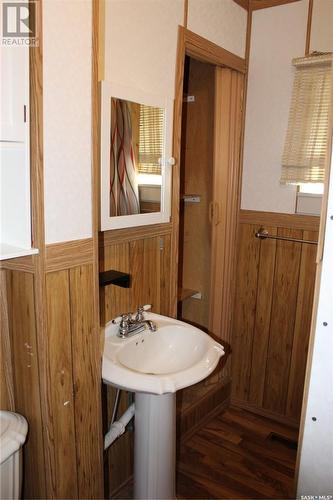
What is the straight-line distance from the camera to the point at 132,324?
170 centimetres

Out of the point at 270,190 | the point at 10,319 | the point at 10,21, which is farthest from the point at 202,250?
the point at 10,21

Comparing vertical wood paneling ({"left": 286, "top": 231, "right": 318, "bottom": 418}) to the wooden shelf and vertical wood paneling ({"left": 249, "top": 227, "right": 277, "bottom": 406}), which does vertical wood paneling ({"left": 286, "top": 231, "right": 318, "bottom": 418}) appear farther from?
the wooden shelf

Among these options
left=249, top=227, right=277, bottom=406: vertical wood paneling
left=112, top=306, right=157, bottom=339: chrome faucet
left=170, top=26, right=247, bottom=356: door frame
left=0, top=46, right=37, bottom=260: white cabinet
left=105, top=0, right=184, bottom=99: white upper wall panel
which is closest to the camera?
left=0, top=46, right=37, bottom=260: white cabinet

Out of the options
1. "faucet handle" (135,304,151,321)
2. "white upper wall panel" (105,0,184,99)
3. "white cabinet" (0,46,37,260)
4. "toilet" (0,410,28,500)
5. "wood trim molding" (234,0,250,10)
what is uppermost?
"wood trim molding" (234,0,250,10)

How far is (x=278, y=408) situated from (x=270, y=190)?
140cm

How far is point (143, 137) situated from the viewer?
1756 millimetres

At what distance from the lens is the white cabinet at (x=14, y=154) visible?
108cm

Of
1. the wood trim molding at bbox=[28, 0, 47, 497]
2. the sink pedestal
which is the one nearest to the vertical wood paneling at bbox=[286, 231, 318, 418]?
the sink pedestal

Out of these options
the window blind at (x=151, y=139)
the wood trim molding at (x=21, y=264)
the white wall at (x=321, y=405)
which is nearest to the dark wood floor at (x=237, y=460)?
the white wall at (x=321, y=405)

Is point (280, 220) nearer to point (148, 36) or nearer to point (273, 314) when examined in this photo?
point (273, 314)

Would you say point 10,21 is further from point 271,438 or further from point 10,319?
point 271,438

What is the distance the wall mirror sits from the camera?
157cm

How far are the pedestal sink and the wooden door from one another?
2.81 feet

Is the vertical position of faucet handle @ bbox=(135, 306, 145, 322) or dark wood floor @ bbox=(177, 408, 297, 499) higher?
faucet handle @ bbox=(135, 306, 145, 322)
